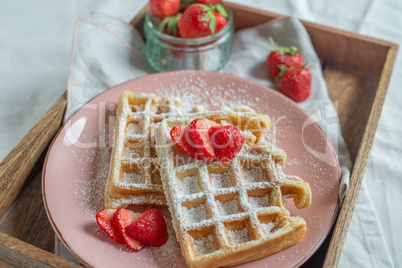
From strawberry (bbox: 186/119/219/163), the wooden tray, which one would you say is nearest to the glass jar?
the wooden tray

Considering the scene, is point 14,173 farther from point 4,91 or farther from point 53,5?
point 53,5

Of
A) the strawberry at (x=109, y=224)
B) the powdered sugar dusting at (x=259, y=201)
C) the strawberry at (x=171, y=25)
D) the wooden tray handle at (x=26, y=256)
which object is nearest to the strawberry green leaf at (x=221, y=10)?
the strawberry at (x=171, y=25)

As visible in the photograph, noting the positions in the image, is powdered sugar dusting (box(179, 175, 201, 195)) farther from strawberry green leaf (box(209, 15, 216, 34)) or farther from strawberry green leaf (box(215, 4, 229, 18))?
strawberry green leaf (box(215, 4, 229, 18))

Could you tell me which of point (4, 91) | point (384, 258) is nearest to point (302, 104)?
point (384, 258)

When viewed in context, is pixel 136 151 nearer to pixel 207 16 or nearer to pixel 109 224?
pixel 109 224

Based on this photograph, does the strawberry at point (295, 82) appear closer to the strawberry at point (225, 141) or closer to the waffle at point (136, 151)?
the waffle at point (136, 151)

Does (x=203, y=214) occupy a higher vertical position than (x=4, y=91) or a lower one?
higher

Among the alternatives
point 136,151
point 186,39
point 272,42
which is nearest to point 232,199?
point 136,151
